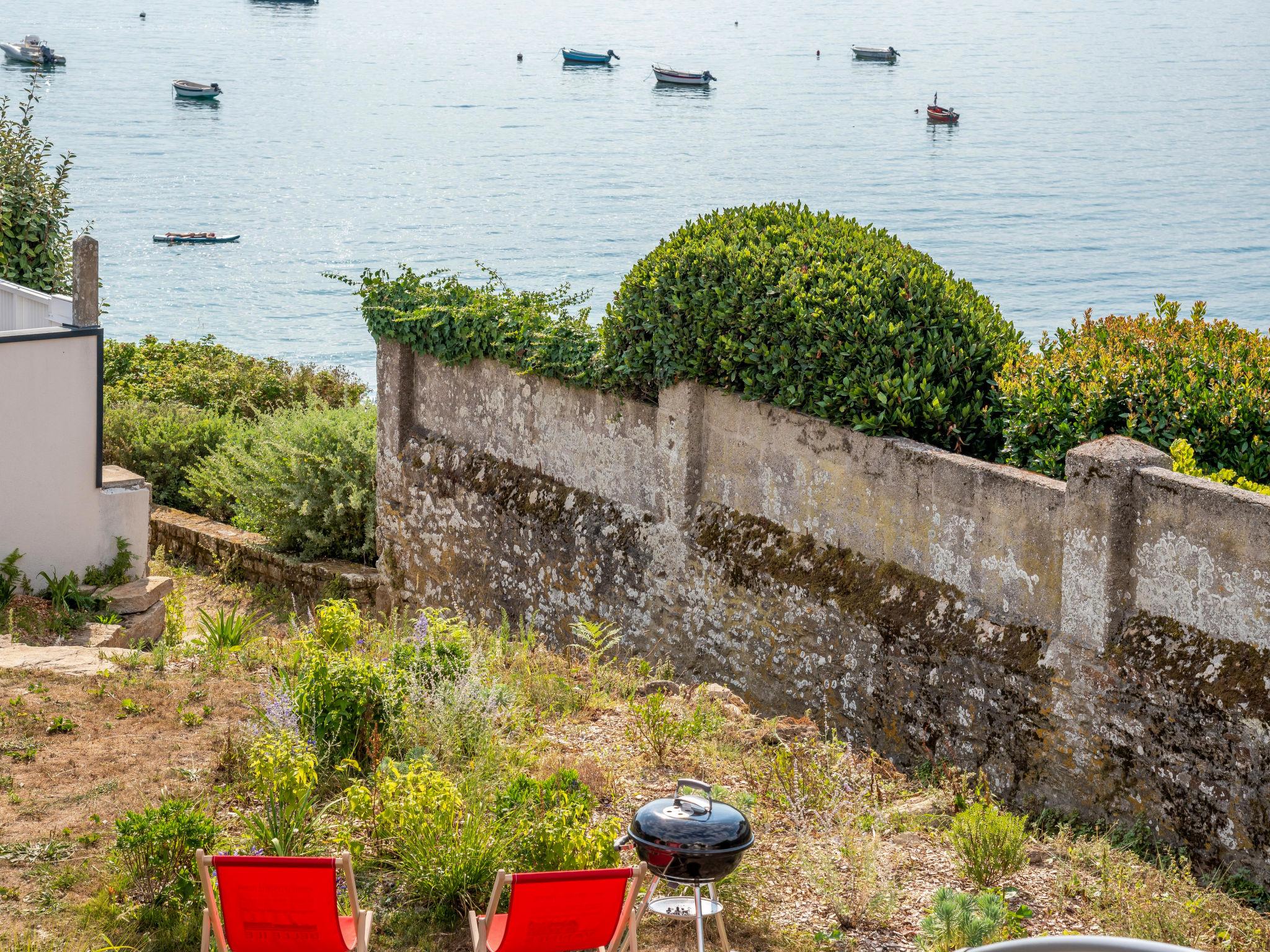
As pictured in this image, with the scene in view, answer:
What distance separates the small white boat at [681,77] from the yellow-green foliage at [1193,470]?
357 feet

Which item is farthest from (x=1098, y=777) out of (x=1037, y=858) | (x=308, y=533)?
(x=308, y=533)

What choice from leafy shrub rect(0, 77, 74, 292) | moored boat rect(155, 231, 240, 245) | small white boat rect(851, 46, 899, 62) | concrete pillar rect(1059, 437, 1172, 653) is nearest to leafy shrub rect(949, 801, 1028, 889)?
concrete pillar rect(1059, 437, 1172, 653)

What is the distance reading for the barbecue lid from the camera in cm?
423

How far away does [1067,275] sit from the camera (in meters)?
51.4

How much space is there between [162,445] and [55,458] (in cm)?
463

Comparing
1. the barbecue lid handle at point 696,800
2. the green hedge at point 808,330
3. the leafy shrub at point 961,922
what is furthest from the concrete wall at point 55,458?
the leafy shrub at point 961,922

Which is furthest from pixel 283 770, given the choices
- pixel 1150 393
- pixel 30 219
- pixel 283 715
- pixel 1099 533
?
pixel 30 219

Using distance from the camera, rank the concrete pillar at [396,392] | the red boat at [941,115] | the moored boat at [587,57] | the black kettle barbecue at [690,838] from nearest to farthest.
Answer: the black kettle barbecue at [690,838] → the concrete pillar at [396,392] → the red boat at [941,115] → the moored boat at [587,57]

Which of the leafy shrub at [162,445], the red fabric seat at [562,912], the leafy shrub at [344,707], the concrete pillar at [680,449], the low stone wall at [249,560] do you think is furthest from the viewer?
the leafy shrub at [162,445]

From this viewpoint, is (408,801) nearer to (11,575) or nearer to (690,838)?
(690,838)

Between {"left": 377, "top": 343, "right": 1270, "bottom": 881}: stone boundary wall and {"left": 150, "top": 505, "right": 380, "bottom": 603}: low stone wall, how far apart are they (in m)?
1.63

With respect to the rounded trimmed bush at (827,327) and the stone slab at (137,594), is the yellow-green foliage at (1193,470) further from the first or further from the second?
the stone slab at (137,594)

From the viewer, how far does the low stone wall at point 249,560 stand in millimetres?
12539

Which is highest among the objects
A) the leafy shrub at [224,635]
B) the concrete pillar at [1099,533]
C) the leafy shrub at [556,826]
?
the concrete pillar at [1099,533]
